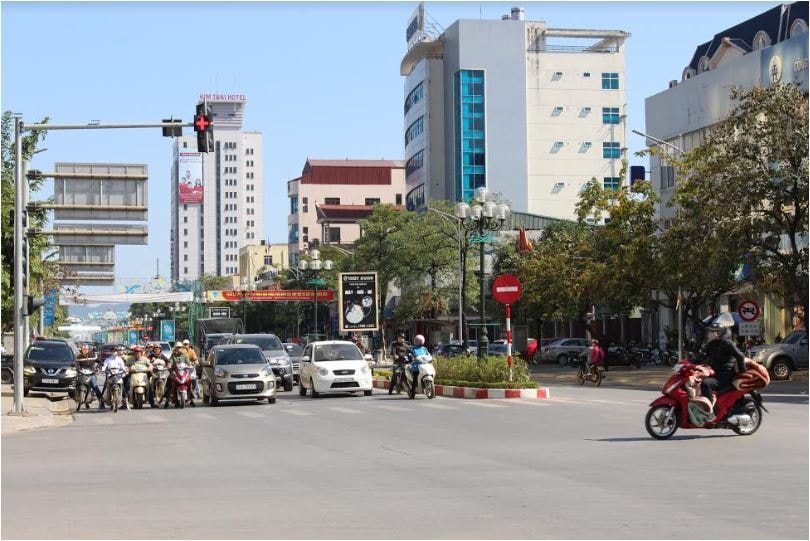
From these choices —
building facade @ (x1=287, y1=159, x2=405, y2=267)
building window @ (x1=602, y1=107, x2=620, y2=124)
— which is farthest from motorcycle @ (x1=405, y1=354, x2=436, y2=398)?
building facade @ (x1=287, y1=159, x2=405, y2=267)

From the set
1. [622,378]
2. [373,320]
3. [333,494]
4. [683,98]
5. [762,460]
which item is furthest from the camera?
[683,98]

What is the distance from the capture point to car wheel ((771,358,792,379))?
4041cm

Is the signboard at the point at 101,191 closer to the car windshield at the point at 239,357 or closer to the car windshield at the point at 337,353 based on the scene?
the car windshield at the point at 239,357

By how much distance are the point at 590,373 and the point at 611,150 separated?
75.7 m

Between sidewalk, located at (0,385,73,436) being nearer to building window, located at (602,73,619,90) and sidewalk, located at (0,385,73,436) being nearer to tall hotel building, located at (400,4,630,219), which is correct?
tall hotel building, located at (400,4,630,219)

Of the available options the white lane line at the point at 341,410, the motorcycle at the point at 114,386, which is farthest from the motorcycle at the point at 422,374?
the motorcycle at the point at 114,386

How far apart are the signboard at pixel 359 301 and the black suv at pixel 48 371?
14553 millimetres

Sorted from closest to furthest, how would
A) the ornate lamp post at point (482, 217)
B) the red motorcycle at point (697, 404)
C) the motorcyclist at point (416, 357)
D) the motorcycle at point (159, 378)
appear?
1. the red motorcycle at point (697, 404)
2. the motorcyclist at point (416, 357)
3. the motorcycle at point (159, 378)
4. the ornate lamp post at point (482, 217)

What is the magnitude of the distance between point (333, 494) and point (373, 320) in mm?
38974

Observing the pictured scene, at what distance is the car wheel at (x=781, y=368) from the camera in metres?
40.4

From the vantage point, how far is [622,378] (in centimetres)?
4625

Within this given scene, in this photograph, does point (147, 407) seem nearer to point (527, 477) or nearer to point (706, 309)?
point (527, 477)

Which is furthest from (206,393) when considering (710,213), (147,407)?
(710,213)

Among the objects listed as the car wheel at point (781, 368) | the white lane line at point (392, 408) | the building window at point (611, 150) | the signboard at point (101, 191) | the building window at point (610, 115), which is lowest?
the white lane line at point (392, 408)
